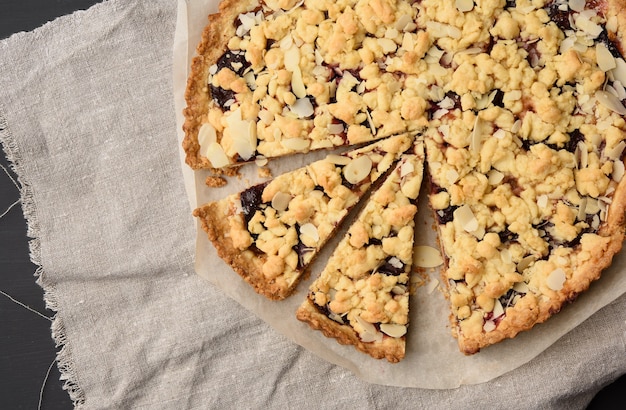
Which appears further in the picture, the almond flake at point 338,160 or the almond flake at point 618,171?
the almond flake at point 338,160

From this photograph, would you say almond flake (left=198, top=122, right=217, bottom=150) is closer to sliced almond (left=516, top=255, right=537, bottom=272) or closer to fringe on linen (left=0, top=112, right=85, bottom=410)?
fringe on linen (left=0, top=112, right=85, bottom=410)

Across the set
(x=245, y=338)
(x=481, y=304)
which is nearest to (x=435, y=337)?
(x=481, y=304)

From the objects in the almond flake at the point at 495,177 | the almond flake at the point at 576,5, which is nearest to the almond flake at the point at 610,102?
the almond flake at the point at 576,5

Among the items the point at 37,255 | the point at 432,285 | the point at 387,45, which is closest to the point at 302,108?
the point at 387,45

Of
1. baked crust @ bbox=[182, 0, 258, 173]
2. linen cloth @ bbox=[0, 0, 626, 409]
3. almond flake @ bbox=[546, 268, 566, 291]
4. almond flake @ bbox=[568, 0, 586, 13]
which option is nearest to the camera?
almond flake @ bbox=[546, 268, 566, 291]

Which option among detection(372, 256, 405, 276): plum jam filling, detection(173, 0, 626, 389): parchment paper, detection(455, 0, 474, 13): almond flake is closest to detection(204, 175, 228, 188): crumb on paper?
detection(173, 0, 626, 389): parchment paper

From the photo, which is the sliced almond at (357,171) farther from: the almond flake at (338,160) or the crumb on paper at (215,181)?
the crumb on paper at (215,181)

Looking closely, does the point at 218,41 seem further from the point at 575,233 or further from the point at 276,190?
the point at 575,233
